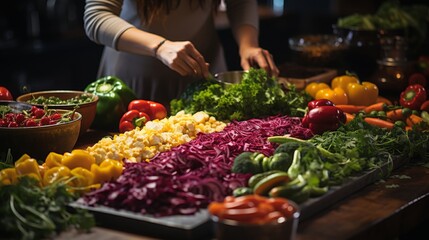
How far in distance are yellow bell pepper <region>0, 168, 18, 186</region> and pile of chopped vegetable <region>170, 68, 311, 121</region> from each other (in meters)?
1.28

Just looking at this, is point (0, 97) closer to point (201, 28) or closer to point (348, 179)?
point (201, 28)

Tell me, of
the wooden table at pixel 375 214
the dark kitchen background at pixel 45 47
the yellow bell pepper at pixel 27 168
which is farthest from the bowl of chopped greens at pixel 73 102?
the dark kitchen background at pixel 45 47

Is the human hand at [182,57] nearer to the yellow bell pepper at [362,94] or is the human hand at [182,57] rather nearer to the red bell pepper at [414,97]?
the yellow bell pepper at [362,94]

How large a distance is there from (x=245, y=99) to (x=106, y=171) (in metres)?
1.16

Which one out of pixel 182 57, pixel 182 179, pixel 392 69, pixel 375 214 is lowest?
pixel 375 214

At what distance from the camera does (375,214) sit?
2598 mm

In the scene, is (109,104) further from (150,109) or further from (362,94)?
(362,94)

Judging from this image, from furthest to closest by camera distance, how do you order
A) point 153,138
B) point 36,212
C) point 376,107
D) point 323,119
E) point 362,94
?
point 362,94
point 376,107
point 323,119
point 153,138
point 36,212

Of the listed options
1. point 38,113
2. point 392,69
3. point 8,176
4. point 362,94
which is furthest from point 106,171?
point 392,69

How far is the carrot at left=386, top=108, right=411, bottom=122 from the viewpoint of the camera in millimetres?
3805

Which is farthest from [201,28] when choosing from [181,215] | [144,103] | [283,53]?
[283,53]

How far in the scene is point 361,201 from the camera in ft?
8.98

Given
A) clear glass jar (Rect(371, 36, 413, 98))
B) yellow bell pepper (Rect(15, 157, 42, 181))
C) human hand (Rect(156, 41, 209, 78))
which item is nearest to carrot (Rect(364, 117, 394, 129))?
clear glass jar (Rect(371, 36, 413, 98))

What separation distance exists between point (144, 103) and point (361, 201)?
1468mm
